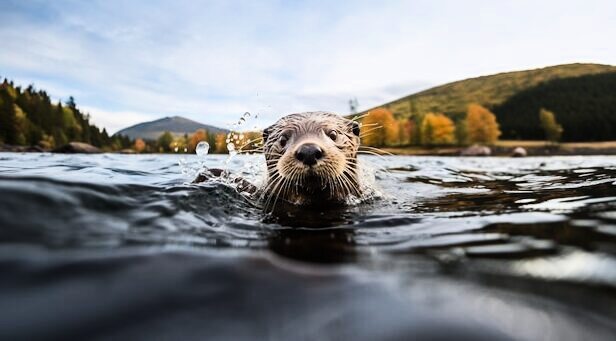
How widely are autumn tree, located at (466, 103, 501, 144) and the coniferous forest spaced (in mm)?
99298

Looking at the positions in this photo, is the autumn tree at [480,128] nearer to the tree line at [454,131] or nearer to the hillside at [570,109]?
the tree line at [454,131]

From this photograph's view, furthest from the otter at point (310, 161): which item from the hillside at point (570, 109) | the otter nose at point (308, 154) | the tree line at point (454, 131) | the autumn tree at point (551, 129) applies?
the hillside at point (570, 109)

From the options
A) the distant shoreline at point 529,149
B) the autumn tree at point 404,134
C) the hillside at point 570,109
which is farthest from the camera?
the hillside at point 570,109

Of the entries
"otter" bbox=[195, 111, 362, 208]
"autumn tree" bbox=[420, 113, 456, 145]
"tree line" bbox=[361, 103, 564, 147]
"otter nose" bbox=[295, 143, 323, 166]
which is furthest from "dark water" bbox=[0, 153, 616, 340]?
"autumn tree" bbox=[420, 113, 456, 145]

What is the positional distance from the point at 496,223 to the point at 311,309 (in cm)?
282

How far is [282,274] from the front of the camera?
7.89 ft

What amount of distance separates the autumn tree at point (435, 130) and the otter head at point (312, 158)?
313ft

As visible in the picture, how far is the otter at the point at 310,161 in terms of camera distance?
5.23 m

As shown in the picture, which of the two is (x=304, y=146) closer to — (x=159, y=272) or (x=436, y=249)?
(x=436, y=249)

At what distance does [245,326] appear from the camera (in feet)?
5.87

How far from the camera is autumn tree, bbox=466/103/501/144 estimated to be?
10375 centimetres

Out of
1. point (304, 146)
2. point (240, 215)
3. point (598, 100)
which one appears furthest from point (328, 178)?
point (598, 100)

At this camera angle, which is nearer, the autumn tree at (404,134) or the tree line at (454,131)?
the tree line at (454,131)

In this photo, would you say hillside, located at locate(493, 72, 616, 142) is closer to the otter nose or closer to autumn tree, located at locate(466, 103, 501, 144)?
autumn tree, located at locate(466, 103, 501, 144)
